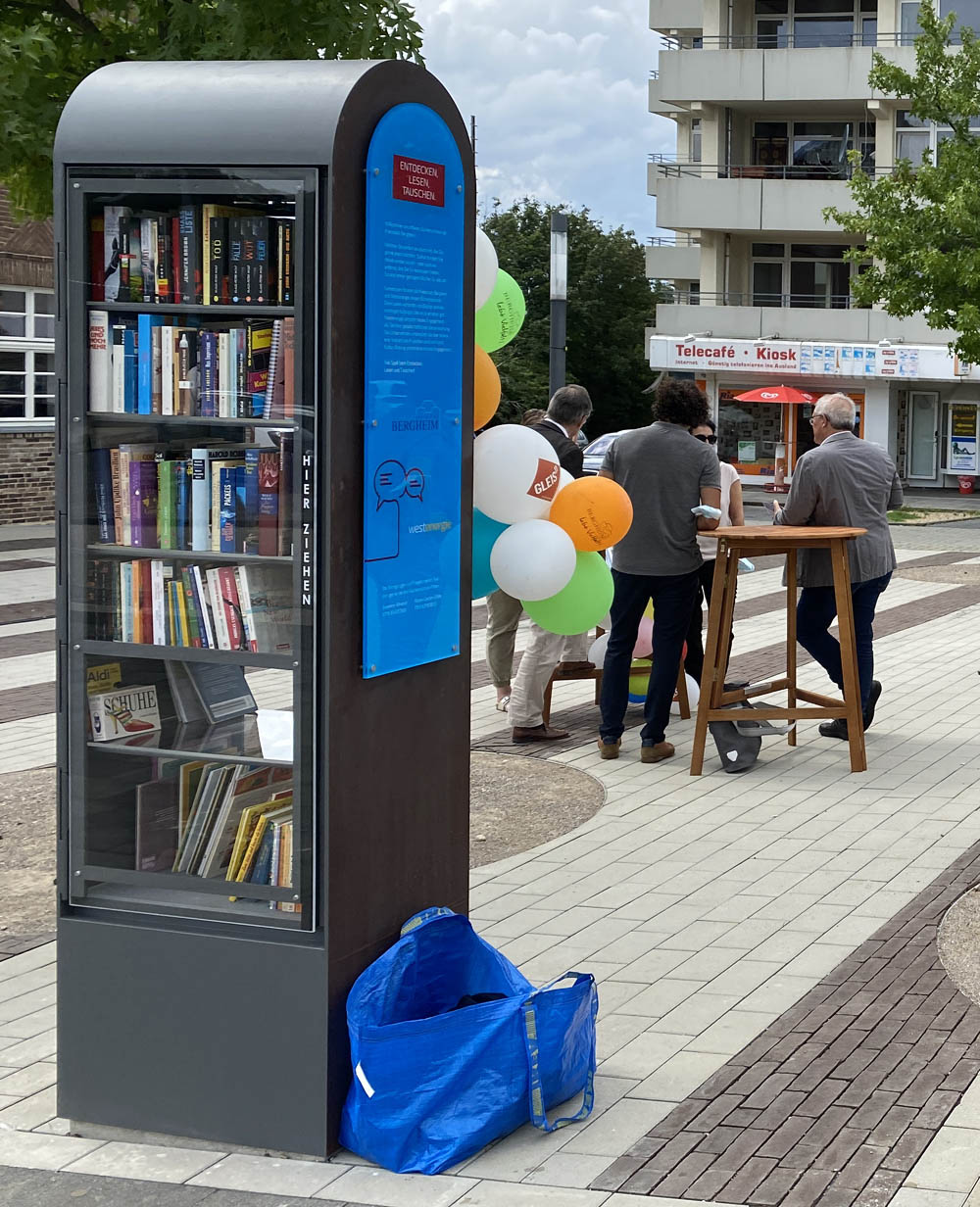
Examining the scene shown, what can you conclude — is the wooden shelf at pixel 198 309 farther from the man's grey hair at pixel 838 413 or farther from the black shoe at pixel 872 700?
the black shoe at pixel 872 700

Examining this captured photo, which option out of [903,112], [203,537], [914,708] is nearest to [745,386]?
[903,112]

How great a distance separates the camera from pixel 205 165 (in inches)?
162

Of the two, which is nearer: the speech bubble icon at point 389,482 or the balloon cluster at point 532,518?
the speech bubble icon at point 389,482

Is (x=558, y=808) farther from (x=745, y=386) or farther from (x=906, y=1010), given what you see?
(x=745, y=386)

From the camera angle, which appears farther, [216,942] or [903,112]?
[903,112]

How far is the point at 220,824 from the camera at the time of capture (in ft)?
14.5

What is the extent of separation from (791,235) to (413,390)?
4322 cm

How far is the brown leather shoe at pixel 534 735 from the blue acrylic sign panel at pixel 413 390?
16.0ft

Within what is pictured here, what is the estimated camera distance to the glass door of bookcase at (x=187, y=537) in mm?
4184

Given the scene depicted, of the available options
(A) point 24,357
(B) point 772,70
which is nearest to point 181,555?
(A) point 24,357

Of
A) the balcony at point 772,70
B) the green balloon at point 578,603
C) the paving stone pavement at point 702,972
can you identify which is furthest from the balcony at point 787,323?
the green balloon at point 578,603

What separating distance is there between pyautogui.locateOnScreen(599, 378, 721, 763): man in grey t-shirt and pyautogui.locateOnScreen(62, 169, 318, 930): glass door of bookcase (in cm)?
446

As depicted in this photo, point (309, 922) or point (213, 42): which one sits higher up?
point (213, 42)

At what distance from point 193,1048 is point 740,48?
45.3m
